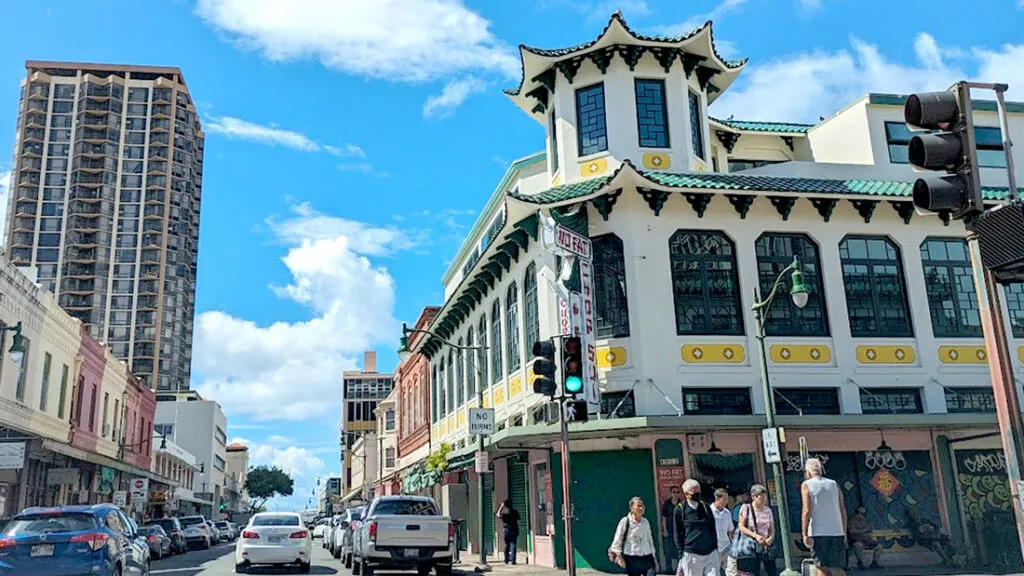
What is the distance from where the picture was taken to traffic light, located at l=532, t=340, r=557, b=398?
13672mm

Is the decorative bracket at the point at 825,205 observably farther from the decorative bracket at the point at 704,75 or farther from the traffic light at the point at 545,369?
the traffic light at the point at 545,369

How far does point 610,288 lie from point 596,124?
5.01m

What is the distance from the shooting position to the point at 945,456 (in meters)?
19.5

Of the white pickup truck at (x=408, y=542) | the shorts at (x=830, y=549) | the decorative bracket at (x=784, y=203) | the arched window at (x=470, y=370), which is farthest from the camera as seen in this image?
the arched window at (x=470, y=370)

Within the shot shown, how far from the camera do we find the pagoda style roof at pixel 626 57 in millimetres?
22172

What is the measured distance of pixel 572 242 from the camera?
1911cm

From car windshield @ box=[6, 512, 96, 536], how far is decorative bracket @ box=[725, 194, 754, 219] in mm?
15008

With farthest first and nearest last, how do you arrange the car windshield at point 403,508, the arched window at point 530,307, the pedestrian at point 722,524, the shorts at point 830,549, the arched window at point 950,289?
the arched window at point 530,307, the arched window at point 950,289, the car windshield at point 403,508, the pedestrian at point 722,524, the shorts at point 830,549

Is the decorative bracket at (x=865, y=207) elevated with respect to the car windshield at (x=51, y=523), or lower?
elevated

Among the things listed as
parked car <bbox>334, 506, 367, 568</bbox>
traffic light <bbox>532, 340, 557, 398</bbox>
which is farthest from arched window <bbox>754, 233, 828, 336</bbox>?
parked car <bbox>334, 506, 367, 568</bbox>

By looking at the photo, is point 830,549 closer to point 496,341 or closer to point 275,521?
point 275,521

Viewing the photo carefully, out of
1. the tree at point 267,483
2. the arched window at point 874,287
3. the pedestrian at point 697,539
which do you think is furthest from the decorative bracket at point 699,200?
the tree at point 267,483

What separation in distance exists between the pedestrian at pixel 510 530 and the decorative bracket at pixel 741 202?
981cm

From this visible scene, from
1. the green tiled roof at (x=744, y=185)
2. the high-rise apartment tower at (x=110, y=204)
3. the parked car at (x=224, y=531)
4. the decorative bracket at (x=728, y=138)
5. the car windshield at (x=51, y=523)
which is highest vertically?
the high-rise apartment tower at (x=110, y=204)
